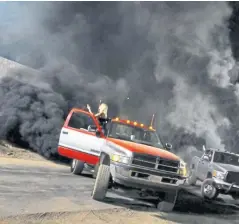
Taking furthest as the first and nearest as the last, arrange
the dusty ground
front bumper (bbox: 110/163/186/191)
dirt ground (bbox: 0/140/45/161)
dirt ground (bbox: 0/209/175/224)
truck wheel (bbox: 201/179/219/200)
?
dirt ground (bbox: 0/140/45/161) → truck wheel (bbox: 201/179/219/200) → front bumper (bbox: 110/163/186/191) → the dusty ground → dirt ground (bbox: 0/209/175/224)

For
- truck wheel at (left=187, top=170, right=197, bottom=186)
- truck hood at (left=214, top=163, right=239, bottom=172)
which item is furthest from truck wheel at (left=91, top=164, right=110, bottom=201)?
truck wheel at (left=187, top=170, right=197, bottom=186)

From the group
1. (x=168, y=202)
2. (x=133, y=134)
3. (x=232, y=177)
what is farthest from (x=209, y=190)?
(x=133, y=134)

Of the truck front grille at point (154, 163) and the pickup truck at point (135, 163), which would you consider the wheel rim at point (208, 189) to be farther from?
the truck front grille at point (154, 163)

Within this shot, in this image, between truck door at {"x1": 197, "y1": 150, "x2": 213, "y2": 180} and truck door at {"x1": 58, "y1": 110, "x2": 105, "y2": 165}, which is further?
truck door at {"x1": 197, "y1": 150, "x2": 213, "y2": 180}

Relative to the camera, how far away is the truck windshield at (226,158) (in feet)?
42.7

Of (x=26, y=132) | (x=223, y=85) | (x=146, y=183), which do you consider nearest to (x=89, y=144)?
(x=146, y=183)

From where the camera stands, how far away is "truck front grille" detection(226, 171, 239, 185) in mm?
11297

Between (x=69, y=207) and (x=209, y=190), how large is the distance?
20.5 ft

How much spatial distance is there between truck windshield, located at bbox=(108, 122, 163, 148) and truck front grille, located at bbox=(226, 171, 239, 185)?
3.51 m

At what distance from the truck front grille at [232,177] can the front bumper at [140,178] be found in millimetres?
4232

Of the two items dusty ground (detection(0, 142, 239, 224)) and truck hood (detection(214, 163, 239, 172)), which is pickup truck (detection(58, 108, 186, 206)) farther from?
truck hood (detection(214, 163, 239, 172))

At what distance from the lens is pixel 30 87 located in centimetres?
1873

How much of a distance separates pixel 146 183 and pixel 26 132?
1120 cm

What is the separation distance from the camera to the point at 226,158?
43.1ft
